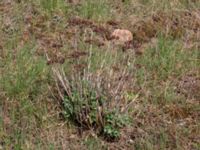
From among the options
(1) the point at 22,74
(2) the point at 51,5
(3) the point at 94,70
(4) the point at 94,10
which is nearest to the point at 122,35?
(4) the point at 94,10

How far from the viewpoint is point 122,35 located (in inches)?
204

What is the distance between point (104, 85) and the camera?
4125 mm

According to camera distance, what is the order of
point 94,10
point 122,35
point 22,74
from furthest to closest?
point 94,10, point 122,35, point 22,74

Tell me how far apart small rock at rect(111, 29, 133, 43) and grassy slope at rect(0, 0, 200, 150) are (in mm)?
98

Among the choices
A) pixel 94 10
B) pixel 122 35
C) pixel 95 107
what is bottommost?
pixel 95 107

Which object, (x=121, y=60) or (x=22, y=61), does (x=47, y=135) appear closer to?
(x=22, y=61)

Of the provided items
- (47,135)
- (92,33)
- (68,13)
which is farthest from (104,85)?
(68,13)

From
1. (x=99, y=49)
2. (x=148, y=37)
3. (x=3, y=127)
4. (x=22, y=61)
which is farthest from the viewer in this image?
(x=148, y=37)

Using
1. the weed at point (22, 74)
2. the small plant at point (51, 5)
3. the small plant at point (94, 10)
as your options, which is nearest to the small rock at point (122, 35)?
the small plant at point (94, 10)

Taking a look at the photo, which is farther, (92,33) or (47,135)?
(92,33)

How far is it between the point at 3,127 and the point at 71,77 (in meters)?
0.65

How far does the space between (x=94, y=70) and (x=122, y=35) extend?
0.90m

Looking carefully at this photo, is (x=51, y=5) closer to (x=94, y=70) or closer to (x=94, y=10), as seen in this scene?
(x=94, y=10)

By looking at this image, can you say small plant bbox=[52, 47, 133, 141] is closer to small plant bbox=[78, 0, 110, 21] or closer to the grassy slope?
the grassy slope
